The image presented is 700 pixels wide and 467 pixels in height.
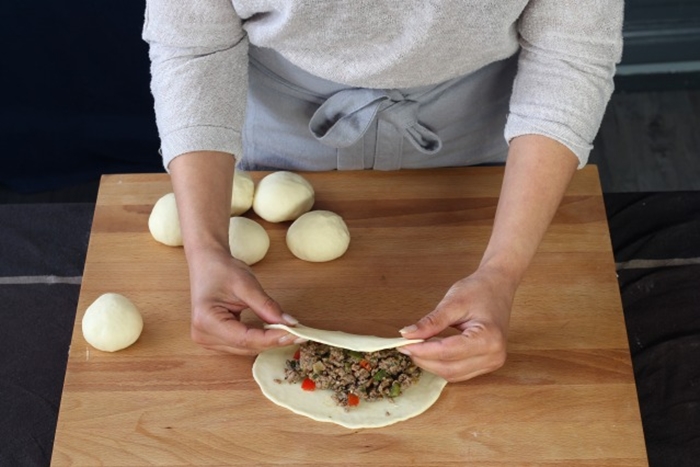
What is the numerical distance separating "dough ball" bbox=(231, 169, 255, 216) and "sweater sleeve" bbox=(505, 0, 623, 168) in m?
0.47

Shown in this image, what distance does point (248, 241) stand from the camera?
1503mm

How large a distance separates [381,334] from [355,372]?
0.08m

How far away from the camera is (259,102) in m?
1.64

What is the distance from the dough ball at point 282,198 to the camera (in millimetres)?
1577

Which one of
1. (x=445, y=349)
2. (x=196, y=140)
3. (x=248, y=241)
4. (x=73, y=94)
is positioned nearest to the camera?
(x=445, y=349)

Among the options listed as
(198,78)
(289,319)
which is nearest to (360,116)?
(198,78)

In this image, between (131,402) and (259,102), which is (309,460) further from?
(259,102)

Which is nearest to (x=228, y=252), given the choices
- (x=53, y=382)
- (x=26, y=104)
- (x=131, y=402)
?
(x=131, y=402)

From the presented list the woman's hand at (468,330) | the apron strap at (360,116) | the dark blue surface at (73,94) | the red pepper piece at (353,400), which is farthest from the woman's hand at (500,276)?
the dark blue surface at (73,94)

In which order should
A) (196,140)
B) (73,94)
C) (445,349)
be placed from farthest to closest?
(73,94) < (196,140) < (445,349)

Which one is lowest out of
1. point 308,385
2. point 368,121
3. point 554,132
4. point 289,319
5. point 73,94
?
point 73,94

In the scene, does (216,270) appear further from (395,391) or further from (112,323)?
(395,391)

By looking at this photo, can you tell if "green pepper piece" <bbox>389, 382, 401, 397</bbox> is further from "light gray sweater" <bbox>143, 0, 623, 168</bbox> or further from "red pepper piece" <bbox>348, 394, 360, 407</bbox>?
"light gray sweater" <bbox>143, 0, 623, 168</bbox>

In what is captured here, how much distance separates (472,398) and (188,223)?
1.61 ft
